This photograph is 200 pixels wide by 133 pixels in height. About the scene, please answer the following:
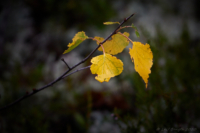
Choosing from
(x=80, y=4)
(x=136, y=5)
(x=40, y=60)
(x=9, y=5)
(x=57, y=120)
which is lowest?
(x=57, y=120)

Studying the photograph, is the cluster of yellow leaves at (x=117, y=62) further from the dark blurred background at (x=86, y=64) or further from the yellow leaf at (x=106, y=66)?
the dark blurred background at (x=86, y=64)

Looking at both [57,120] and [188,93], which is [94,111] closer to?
[57,120]

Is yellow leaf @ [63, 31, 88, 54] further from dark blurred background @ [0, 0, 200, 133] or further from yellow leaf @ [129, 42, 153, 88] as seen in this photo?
dark blurred background @ [0, 0, 200, 133]

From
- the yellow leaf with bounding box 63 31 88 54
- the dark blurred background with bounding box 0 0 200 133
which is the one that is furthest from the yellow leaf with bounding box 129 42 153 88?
the dark blurred background with bounding box 0 0 200 133

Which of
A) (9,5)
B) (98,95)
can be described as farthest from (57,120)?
(9,5)

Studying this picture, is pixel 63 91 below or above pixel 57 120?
above

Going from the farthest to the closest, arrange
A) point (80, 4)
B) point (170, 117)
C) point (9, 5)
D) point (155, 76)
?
point (80, 4) → point (9, 5) → point (155, 76) → point (170, 117)

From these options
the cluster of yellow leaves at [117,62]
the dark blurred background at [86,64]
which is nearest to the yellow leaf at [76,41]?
the cluster of yellow leaves at [117,62]
